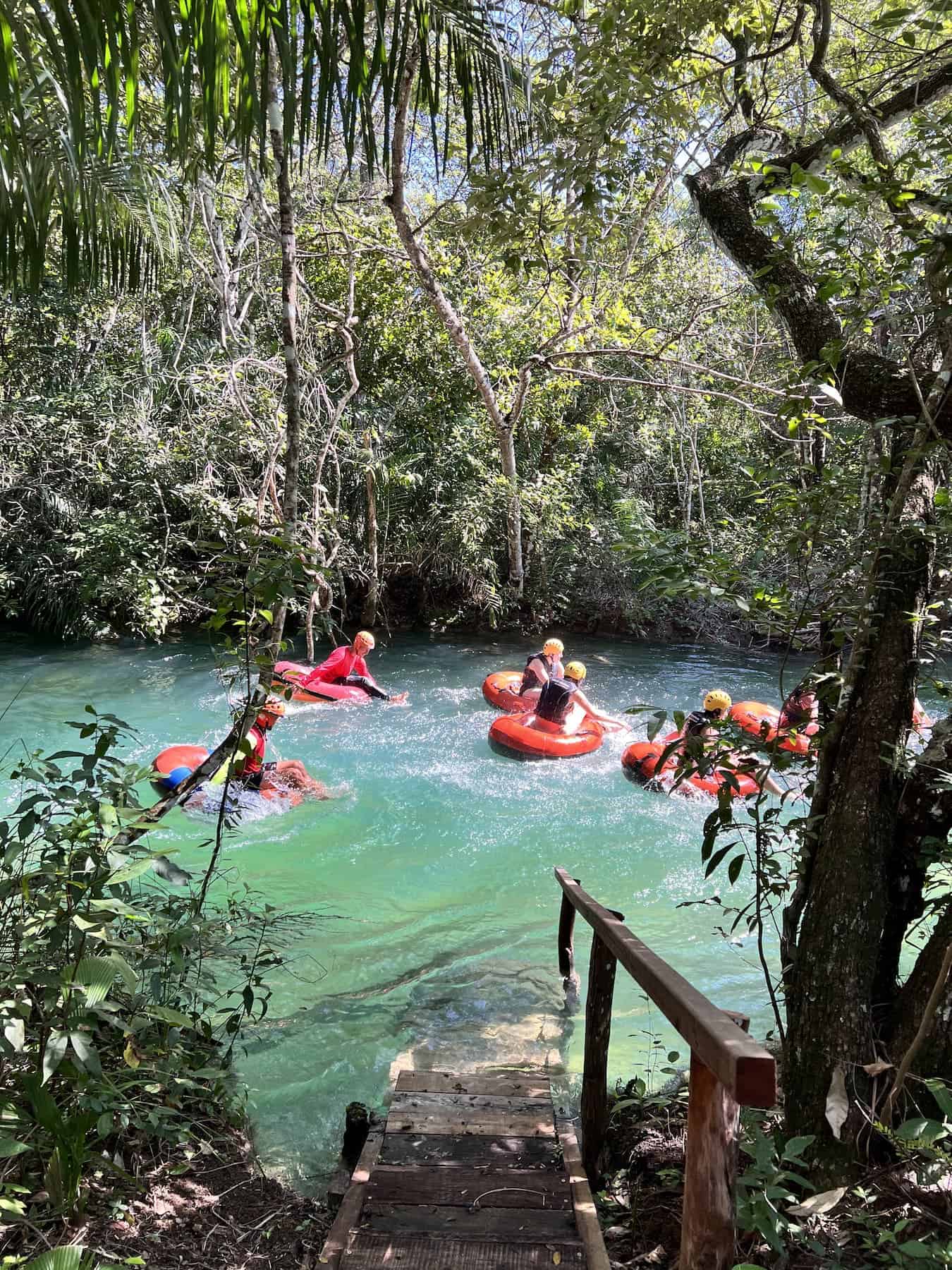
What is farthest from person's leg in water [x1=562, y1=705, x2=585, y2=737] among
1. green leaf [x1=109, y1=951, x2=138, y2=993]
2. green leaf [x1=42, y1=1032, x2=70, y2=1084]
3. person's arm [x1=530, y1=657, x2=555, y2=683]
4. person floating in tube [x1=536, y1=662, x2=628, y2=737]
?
green leaf [x1=42, y1=1032, x2=70, y2=1084]

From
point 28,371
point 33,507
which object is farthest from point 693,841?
point 28,371

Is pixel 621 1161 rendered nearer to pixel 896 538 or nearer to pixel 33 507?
pixel 896 538

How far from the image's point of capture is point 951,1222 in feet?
7.56

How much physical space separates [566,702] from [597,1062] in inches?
256

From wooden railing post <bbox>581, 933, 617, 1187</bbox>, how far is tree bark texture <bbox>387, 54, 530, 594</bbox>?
3165 mm

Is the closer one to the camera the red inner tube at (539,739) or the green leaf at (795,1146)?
the green leaf at (795,1146)

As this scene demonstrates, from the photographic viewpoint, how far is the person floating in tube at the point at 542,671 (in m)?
10.4

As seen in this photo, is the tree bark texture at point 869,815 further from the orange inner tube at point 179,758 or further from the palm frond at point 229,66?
the orange inner tube at point 179,758

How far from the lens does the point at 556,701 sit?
9.75m

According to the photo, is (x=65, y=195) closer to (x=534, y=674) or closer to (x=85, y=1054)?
(x=85, y=1054)

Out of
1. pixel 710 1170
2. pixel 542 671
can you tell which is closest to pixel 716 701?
pixel 542 671

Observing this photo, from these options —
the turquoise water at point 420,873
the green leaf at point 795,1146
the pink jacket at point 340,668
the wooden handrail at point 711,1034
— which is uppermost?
the wooden handrail at point 711,1034

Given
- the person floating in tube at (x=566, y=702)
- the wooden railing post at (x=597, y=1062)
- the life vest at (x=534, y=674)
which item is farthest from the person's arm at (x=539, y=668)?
the wooden railing post at (x=597, y=1062)

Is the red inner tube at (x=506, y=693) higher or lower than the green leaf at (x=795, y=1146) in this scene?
lower
